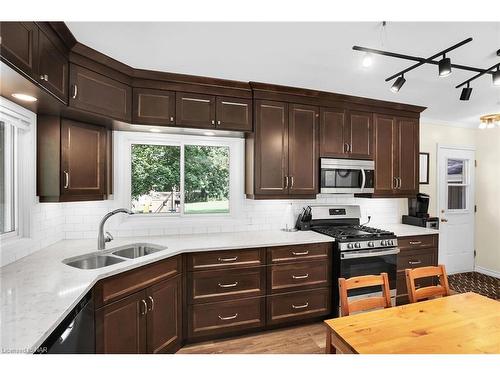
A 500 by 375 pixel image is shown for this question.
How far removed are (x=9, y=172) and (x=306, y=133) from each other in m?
2.70

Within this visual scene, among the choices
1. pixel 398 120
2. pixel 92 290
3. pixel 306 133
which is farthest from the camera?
pixel 398 120

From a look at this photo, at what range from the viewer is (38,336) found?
1.01 metres

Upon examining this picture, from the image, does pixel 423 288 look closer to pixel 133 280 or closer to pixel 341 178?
pixel 341 178

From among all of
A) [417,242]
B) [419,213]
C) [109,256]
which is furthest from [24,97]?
[419,213]

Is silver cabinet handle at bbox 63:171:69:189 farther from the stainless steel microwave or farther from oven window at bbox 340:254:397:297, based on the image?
oven window at bbox 340:254:397:297

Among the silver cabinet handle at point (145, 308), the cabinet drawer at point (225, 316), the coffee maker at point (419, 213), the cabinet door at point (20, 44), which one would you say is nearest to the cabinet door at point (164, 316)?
the silver cabinet handle at point (145, 308)

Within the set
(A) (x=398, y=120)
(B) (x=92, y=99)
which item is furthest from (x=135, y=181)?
(A) (x=398, y=120)

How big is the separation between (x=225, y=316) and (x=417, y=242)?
2.43 meters

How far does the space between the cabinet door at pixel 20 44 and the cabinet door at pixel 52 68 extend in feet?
0.24

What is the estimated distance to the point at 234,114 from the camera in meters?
2.76

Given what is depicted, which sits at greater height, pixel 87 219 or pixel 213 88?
pixel 213 88

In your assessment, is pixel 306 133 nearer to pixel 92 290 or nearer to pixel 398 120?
pixel 398 120

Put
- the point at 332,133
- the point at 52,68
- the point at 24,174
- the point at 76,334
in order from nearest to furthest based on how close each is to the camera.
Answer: the point at 76,334
the point at 52,68
the point at 24,174
the point at 332,133
